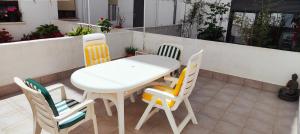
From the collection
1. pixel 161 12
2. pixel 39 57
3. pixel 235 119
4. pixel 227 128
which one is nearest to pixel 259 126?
pixel 235 119

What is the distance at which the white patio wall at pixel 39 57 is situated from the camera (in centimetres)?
368

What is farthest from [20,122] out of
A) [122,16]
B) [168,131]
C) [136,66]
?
[122,16]

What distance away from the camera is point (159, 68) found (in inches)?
126

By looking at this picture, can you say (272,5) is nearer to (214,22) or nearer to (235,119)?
(214,22)

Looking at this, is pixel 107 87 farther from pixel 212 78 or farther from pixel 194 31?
pixel 194 31

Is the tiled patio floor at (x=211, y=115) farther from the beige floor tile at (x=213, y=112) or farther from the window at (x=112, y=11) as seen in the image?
the window at (x=112, y=11)

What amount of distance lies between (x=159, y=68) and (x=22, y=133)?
2018 millimetres

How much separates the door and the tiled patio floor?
5571 millimetres

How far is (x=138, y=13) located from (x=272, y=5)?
5135mm

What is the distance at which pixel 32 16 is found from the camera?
25.6 feet

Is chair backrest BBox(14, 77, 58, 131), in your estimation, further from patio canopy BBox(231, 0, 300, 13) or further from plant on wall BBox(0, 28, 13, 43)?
patio canopy BBox(231, 0, 300, 13)

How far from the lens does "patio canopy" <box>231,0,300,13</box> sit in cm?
578

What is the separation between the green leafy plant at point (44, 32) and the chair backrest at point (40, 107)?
18.8ft

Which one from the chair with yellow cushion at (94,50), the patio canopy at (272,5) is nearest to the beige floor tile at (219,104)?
the chair with yellow cushion at (94,50)
